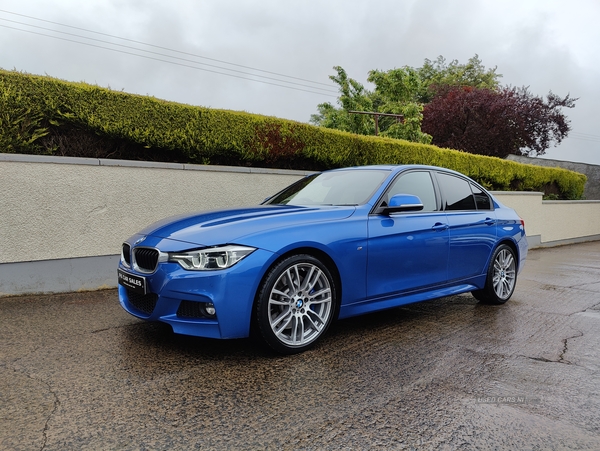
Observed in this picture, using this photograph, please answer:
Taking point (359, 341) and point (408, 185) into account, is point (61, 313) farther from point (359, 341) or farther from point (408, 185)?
point (408, 185)

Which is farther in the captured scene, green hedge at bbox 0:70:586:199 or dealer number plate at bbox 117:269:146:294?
green hedge at bbox 0:70:586:199

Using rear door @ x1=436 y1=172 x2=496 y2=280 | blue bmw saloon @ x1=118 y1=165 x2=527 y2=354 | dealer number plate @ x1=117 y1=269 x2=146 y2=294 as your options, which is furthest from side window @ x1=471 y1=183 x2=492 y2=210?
dealer number plate @ x1=117 y1=269 x2=146 y2=294

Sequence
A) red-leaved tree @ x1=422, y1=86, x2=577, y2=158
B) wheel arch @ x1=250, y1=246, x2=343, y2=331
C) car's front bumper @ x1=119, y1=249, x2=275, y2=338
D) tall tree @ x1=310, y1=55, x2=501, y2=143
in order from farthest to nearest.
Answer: red-leaved tree @ x1=422, y1=86, x2=577, y2=158 < tall tree @ x1=310, y1=55, x2=501, y2=143 < wheel arch @ x1=250, y1=246, x2=343, y2=331 < car's front bumper @ x1=119, y1=249, x2=275, y2=338

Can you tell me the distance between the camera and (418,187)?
5.04 metres

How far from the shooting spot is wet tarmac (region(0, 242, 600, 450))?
8.24 feet

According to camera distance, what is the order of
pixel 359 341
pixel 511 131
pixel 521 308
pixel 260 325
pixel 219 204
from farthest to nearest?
pixel 511 131, pixel 219 204, pixel 521 308, pixel 359 341, pixel 260 325

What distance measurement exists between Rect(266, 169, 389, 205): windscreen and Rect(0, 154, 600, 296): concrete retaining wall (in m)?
2.39

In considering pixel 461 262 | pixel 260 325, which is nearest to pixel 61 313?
pixel 260 325

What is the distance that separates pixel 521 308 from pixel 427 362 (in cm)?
268

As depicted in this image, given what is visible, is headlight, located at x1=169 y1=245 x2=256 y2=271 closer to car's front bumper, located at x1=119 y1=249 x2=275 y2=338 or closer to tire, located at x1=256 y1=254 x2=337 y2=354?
car's front bumper, located at x1=119 y1=249 x2=275 y2=338

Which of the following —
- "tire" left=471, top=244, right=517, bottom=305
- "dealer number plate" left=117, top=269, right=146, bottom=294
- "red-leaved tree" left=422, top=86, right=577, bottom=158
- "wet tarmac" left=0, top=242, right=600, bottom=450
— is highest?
"red-leaved tree" left=422, top=86, right=577, bottom=158

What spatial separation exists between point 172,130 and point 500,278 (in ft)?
16.4

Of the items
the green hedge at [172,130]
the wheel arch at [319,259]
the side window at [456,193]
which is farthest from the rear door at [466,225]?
the green hedge at [172,130]

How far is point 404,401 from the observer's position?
9.74ft
